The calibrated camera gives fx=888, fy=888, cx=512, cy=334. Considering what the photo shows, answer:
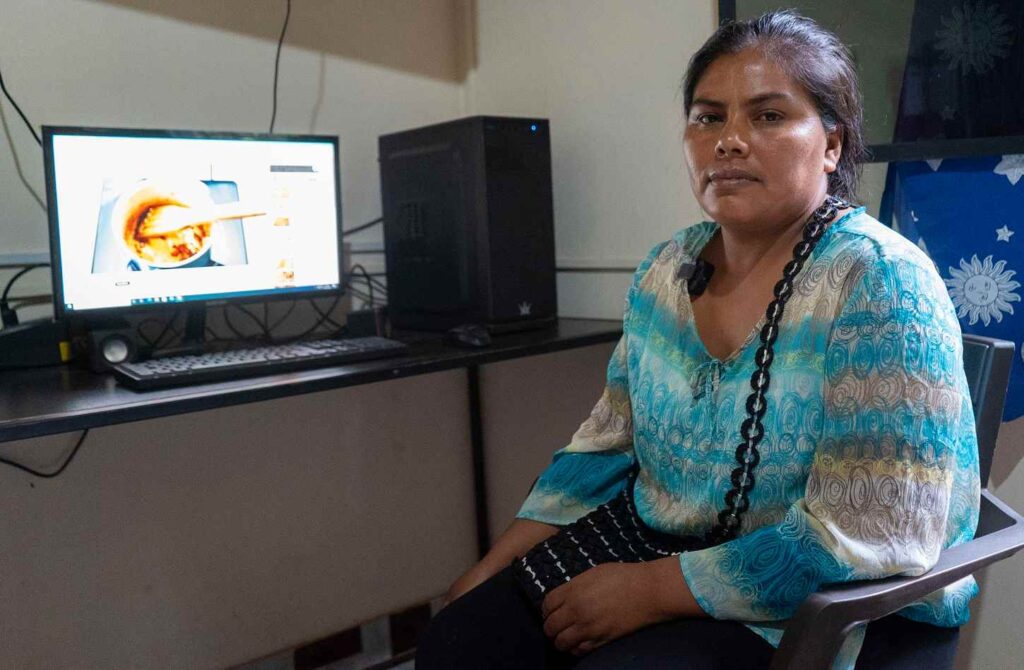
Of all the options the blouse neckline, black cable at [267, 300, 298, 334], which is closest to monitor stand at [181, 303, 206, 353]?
black cable at [267, 300, 298, 334]

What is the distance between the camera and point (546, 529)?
1254 millimetres

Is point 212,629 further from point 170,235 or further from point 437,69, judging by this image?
point 437,69

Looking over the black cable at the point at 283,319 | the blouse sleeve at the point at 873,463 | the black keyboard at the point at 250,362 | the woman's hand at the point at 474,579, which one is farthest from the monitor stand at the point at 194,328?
the blouse sleeve at the point at 873,463

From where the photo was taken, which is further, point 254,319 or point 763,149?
point 254,319

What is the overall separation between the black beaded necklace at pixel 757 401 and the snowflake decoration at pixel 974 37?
58 centimetres

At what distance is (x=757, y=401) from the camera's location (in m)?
1.03

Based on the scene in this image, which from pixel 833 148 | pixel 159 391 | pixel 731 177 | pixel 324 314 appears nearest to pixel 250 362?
pixel 159 391

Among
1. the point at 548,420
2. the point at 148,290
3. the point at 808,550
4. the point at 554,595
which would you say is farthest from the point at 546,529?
the point at 548,420

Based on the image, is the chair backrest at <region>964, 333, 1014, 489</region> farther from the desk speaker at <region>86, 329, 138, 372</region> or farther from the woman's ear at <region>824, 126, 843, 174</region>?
the desk speaker at <region>86, 329, 138, 372</region>

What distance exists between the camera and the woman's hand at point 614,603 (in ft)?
3.28

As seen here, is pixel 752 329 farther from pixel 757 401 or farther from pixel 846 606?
pixel 846 606

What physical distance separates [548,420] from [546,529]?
100cm

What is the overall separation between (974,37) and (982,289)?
1.34 feet

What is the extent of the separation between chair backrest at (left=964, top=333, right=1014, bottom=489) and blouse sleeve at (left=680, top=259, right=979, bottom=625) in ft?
0.66
